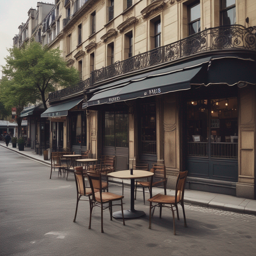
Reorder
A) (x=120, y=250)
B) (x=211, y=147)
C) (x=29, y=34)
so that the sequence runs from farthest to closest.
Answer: (x=29, y=34) < (x=211, y=147) < (x=120, y=250)

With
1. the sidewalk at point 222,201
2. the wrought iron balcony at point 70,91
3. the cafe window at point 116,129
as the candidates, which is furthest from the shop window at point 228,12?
the wrought iron balcony at point 70,91

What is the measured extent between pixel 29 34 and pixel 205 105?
38908 mm

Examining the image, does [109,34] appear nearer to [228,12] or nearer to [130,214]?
[228,12]

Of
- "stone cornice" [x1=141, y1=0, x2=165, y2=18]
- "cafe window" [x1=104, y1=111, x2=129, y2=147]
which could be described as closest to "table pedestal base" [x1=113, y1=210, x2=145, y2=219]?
"cafe window" [x1=104, y1=111, x2=129, y2=147]

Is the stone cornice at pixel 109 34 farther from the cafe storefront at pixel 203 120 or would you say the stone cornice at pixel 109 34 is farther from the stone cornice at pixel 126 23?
the cafe storefront at pixel 203 120

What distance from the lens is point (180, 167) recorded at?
412 inches

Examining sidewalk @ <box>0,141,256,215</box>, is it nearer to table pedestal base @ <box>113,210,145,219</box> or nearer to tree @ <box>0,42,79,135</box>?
table pedestal base @ <box>113,210,145,219</box>

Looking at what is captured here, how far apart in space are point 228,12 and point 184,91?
325cm

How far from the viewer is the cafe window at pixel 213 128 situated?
944cm

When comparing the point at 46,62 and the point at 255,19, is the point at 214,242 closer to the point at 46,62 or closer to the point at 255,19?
the point at 255,19

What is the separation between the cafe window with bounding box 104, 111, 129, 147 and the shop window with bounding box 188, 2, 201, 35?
539 cm

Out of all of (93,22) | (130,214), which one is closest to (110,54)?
(93,22)

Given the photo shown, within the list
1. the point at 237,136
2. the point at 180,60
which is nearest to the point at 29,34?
the point at 180,60

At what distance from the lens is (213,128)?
9938 mm
